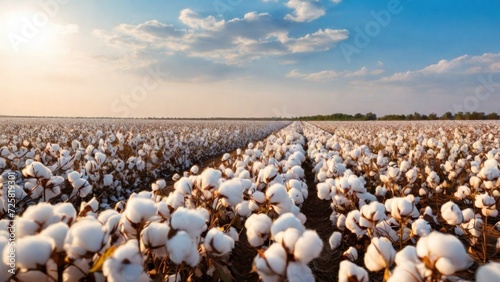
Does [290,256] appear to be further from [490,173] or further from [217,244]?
[490,173]

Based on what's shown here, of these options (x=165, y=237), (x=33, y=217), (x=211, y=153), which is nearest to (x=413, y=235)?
(x=165, y=237)

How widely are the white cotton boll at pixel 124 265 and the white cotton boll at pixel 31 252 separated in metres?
0.21

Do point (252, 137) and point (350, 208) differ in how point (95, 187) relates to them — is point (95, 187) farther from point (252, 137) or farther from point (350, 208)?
point (252, 137)

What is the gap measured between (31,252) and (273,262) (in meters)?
0.89

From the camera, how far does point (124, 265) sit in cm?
133

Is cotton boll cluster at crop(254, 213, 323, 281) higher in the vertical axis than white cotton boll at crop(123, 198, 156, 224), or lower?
lower

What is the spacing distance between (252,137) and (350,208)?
2130 centimetres

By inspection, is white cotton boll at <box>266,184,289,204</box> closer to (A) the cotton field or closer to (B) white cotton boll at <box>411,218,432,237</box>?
(A) the cotton field

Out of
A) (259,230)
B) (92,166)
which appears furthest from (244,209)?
(92,166)

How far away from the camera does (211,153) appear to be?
15.1 metres

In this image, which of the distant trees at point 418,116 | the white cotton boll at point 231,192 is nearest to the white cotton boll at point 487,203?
the white cotton boll at point 231,192

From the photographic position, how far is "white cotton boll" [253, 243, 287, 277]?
140cm

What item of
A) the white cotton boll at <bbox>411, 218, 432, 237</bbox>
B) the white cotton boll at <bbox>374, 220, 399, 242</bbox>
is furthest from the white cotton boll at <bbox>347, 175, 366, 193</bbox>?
the white cotton boll at <bbox>411, 218, 432, 237</bbox>

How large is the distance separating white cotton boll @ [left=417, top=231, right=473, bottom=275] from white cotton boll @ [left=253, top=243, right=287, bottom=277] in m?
0.55
